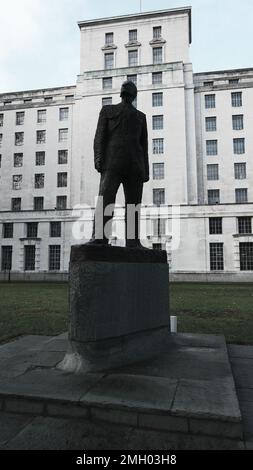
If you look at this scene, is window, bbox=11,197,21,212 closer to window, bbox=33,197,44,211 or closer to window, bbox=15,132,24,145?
window, bbox=33,197,44,211

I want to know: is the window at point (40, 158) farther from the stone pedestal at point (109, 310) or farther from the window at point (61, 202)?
the stone pedestal at point (109, 310)

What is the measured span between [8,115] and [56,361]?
2067 inches

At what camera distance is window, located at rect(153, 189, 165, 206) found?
1690 inches

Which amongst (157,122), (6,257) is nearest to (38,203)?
(6,257)

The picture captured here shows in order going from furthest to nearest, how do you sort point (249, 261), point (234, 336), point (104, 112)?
point (249, 261) → point (234, 336) → point (104, 112)

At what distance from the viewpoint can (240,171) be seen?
4378 centimetres

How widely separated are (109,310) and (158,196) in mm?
39308

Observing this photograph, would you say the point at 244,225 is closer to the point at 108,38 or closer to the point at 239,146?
the point at 239,146

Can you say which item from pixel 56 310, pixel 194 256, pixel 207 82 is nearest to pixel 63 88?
pixel 207 82

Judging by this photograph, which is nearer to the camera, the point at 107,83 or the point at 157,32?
the point at 107,83

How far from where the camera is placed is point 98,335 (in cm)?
448

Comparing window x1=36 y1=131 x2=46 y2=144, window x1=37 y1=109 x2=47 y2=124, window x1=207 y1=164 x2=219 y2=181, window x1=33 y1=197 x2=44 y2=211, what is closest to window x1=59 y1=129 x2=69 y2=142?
window x1=36 y1=131 x2=46 y2=144

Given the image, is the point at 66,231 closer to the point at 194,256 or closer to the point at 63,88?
the point at 194,256

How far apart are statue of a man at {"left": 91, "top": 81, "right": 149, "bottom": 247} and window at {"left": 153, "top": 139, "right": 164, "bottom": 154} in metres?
39.1
